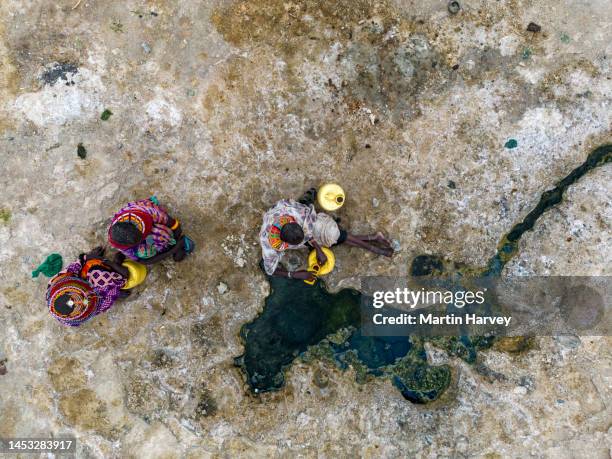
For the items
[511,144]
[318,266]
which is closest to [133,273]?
[318,266]

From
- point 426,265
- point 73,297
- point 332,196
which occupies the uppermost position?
point 332,196

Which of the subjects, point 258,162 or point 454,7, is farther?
point 258,162

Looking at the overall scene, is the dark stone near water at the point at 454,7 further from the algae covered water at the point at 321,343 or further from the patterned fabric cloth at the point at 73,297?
the patterned fabric cloth at the point at 73,297

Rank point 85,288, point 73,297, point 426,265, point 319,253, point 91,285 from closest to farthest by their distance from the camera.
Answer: point 73,297 → point 85,288 → point 91,285 → point 319,253 → point 426,265

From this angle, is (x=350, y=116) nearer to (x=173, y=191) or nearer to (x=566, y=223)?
(x=173, y=191)

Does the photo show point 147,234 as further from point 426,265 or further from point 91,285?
point 426,265

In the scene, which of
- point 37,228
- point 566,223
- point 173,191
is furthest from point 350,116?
point 37,228

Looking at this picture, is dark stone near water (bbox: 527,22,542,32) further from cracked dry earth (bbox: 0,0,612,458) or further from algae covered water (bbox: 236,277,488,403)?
algae covered water (bbox: 236,277,488,403)
